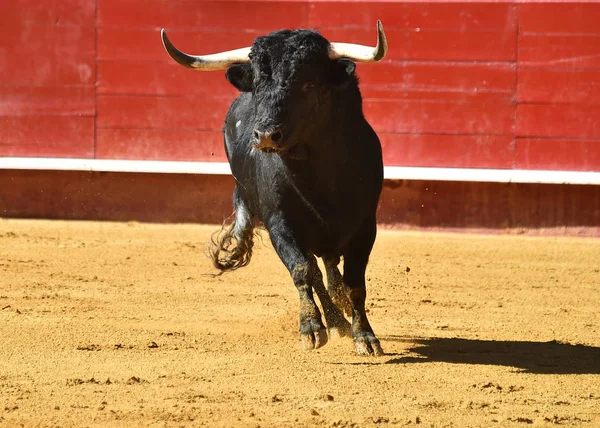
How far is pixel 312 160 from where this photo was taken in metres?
4.51

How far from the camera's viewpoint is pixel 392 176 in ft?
27.3

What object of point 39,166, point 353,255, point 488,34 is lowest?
point 39,166

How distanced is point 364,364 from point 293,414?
0.84 meters

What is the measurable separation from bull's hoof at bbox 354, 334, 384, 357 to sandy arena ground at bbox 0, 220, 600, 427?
0.05 meters

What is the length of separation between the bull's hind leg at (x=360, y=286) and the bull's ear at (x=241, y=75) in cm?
71

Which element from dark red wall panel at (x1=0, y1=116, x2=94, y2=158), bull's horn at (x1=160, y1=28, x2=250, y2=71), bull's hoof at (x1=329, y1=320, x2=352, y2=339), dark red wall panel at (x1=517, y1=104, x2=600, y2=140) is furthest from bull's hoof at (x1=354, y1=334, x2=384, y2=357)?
dark red wall panel at (x1=0, y1=116, x2=94, y2=158)

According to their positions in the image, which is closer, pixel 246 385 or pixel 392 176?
pixel 246 385

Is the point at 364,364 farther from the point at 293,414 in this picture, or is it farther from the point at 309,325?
the point at 293,414

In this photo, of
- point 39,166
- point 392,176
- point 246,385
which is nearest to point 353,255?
point 246,385

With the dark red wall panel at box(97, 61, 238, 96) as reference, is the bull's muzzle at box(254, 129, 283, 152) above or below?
above

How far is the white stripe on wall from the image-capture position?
823 centimetres

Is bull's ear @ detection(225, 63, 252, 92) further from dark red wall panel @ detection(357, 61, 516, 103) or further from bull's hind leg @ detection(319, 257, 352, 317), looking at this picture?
dark red wall panel @ detection(357, 61, 516, 103)

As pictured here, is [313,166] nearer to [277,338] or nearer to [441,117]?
[277,338]

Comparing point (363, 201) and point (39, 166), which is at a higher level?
point (363, 201)
